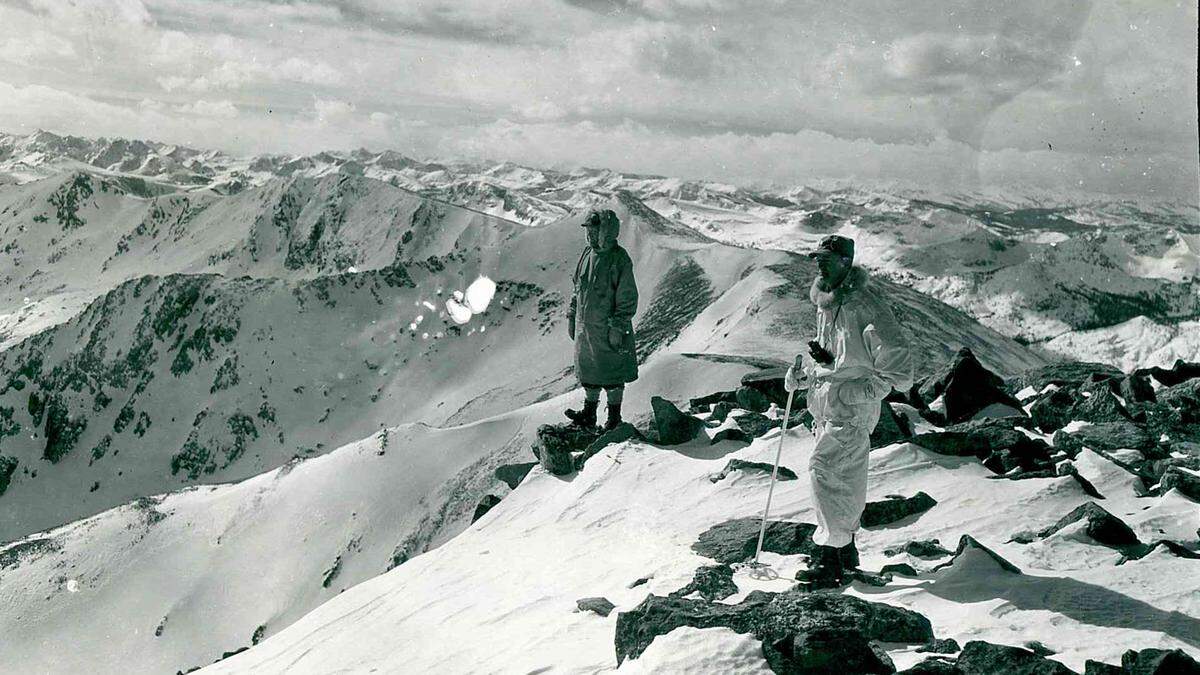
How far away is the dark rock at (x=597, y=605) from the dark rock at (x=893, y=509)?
9.86 ft

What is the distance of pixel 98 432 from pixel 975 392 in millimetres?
105161

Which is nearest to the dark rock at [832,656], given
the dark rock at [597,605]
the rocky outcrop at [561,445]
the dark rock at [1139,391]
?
the dark rock at [597,605]

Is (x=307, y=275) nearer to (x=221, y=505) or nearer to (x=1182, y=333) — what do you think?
(x=221, y=505)

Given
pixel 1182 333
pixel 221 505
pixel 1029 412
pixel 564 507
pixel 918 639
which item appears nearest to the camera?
pixel 918 639

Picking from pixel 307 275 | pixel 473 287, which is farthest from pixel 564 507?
pixel 307 275

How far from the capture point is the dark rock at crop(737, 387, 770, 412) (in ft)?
45.0

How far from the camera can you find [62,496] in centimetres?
8612

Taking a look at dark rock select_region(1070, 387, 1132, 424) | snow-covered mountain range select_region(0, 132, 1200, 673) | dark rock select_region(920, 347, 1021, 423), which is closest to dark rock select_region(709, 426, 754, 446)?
snow-covered mountain range select_region(0, 132, 1200, 673)

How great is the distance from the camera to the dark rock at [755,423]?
12.2 m

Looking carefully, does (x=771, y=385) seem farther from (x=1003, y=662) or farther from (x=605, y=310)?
(x=1003, y=662)

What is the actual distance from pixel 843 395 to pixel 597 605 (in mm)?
2766

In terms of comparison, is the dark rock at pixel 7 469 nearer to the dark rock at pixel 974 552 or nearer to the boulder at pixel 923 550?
the boulder at pixel 923 550

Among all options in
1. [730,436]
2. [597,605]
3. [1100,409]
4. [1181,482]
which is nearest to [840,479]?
[597,605]

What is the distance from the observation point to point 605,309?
13.2 meters
